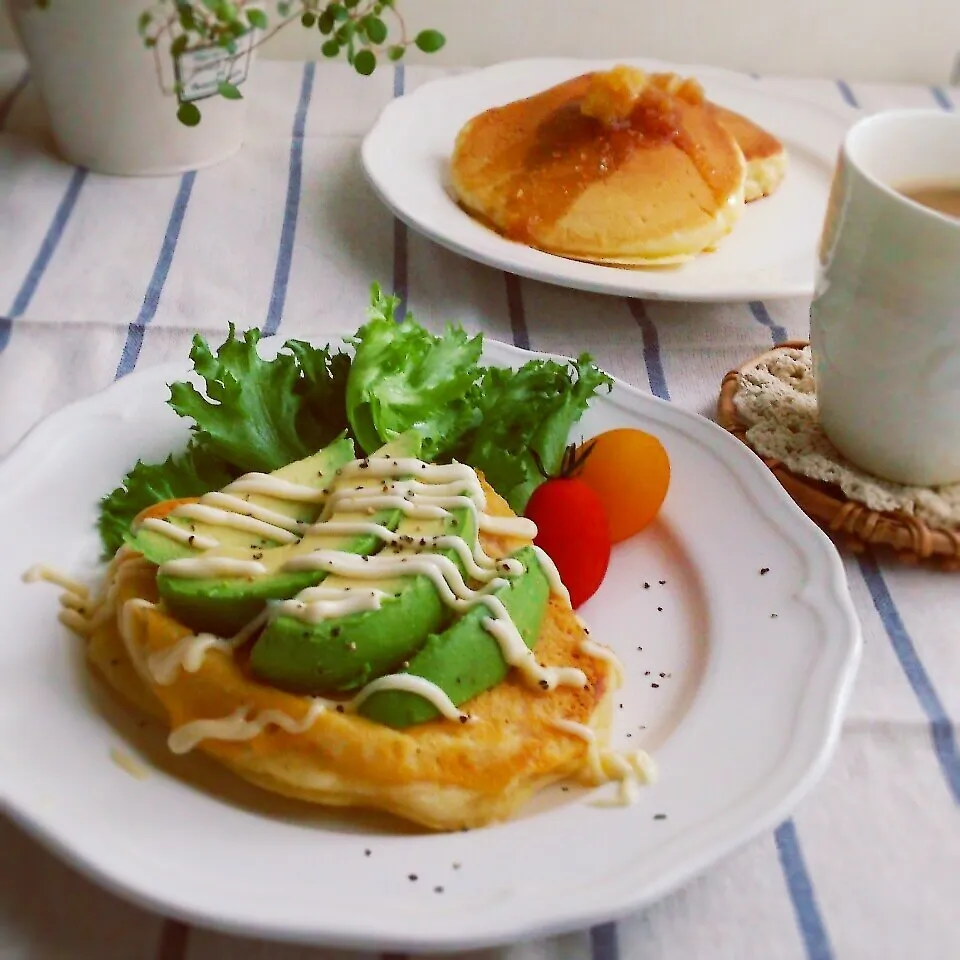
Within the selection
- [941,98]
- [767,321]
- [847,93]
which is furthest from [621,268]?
[941,98]

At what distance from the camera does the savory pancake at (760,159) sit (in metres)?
2.53

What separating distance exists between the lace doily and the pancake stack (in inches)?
16.8

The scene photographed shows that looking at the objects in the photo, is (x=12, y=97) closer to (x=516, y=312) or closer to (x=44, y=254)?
(x=44, y=254)

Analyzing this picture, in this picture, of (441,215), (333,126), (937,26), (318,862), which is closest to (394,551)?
(318,862)

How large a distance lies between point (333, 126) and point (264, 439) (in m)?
1.68

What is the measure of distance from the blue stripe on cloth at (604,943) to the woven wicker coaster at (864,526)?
2.59 feet

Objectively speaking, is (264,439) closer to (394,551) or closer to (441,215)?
(394,551)

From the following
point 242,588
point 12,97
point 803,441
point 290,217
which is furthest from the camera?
point 12,97

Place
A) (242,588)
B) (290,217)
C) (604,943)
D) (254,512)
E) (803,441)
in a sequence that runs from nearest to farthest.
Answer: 1. (604,943)
2. (242,588)
3. (254,512)
4. (803,441)
5. (290,217)

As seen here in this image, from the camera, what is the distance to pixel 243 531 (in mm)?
1299

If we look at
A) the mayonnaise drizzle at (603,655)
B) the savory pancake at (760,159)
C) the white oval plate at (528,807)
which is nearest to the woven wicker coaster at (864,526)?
the white oval plate at (528,807)

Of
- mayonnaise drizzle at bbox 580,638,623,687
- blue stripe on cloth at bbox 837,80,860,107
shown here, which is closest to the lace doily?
mayonnaise drizzle at bbox 580,638,623,687

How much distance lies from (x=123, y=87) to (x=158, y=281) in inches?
19.2

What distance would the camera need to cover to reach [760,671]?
128cm
